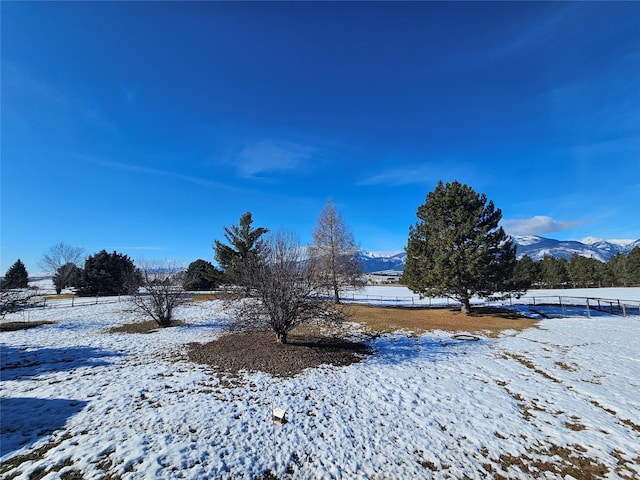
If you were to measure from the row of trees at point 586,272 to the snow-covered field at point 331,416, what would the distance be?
55678mm

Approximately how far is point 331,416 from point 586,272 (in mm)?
73650

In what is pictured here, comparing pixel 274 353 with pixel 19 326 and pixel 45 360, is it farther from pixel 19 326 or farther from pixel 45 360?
pixel 19 326

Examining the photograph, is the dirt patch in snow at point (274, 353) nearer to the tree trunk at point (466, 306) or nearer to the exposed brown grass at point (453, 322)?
the exposed brown grass at point (453, 322)

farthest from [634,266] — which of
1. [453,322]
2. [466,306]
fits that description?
[453,322]

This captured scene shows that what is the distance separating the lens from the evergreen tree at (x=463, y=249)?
20141 millimetres

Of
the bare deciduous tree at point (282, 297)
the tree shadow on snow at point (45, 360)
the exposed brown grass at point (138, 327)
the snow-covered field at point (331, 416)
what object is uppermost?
the bare deciduous tree at point (282, 297)

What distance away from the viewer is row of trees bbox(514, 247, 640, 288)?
54406 mm

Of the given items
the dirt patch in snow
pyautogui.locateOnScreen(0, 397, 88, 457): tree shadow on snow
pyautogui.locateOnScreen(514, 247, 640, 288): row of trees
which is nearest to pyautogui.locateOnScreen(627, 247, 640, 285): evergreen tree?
pyautogui.locateOnScreen(514, 247, 640, 288): row of trees

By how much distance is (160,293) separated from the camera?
1762cm

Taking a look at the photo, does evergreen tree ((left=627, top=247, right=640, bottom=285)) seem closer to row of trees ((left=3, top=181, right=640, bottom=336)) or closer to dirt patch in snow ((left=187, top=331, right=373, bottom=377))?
row of trees ((left=3, top=181, right=640, bottom=336))

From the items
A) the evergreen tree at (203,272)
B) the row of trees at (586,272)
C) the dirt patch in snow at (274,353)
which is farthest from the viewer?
the row of trees at (586,272)

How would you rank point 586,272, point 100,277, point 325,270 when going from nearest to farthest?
1. point 325,270
2. point 100,277
3. point 586,272

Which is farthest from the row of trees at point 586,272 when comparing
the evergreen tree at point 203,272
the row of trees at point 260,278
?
the evergreen tree at point 203,272

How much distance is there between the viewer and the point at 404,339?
14.5 metres
